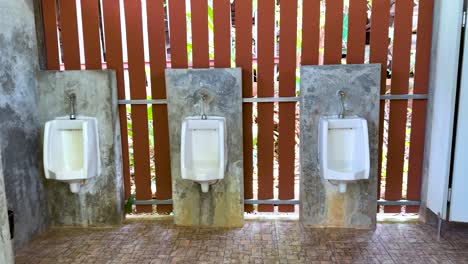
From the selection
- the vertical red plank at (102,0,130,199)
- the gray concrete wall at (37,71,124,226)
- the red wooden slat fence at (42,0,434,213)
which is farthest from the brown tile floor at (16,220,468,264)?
the vertical red plank at (102,0,130,199)

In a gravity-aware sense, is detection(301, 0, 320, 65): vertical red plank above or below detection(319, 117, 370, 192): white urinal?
above

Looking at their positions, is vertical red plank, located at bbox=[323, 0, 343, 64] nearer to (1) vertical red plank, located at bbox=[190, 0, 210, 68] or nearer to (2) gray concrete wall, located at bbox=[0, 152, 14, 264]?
(1) vertical red plank, located at bbox=[190, 0, 210, 68]

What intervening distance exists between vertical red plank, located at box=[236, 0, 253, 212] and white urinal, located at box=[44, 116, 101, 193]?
48.4 inches

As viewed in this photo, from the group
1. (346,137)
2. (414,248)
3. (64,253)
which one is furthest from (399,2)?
(64,253)

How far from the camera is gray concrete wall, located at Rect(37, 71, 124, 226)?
296cm

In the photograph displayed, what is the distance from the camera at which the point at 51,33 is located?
3.05m

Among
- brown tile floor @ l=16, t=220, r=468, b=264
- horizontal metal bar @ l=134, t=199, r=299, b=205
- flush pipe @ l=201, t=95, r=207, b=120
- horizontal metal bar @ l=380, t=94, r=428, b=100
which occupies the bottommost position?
brown tile floor @ l=16, t=220, r=468, b=264

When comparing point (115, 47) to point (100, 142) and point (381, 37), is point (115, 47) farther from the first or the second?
point (381, 37)

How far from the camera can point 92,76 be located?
295 centimetres

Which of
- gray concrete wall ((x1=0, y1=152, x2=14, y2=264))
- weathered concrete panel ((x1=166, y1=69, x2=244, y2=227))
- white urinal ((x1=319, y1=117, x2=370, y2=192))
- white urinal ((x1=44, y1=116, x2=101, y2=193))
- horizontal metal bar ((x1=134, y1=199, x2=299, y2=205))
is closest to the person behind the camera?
gray concrete wall ((x1=0, y1=152, x2=14, y2=264))

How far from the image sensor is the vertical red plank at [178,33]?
2.96 m

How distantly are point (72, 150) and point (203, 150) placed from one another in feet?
3.53

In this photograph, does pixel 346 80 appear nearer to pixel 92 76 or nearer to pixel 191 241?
pixel 191 241

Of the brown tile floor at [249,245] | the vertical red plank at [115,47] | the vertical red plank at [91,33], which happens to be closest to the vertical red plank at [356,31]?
the brown tile floor at [249,245]
